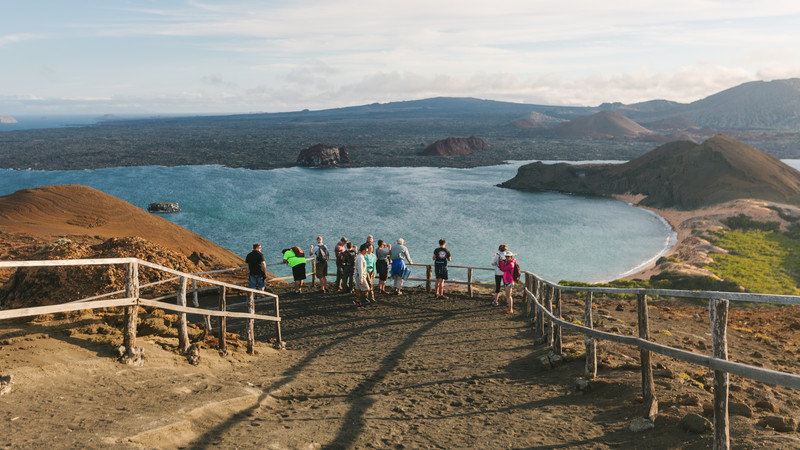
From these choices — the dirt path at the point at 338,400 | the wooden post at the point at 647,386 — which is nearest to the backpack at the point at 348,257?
the dirt path at the point at 338,400

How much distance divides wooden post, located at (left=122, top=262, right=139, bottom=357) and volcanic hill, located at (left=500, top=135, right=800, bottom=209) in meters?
66.8

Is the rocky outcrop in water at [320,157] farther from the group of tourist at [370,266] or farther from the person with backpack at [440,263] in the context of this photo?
the person with backpack at [440,263]

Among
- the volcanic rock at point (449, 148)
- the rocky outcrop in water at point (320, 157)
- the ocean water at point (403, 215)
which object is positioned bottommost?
the ocean water at point (403, 215)

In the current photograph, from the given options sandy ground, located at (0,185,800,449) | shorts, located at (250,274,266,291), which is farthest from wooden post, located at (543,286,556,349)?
shorts, located at (250,274,266,291)

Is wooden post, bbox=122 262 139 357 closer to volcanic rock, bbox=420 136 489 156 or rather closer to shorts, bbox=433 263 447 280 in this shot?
shorts, bbox=433 263 447 280

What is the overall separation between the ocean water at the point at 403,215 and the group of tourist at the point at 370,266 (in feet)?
65.5

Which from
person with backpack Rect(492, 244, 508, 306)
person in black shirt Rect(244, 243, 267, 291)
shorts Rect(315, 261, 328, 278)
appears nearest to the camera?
person in black shirt Rect(244, 243, 267, 291)

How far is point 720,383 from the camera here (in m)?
5.00

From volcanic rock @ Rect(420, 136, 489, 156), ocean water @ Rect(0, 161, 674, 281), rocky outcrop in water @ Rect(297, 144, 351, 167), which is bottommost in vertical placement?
ocean water @ Rect(0, 161, 674, 281)

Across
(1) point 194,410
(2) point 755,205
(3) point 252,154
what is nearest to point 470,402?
(1) point 194,410

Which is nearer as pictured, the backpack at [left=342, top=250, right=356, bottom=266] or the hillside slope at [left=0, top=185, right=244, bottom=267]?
the backpack at [left=342, top=250, right=356, bottom=266]

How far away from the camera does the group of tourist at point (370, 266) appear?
1422cm

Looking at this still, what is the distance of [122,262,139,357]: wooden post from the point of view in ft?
21.0

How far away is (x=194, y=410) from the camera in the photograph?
5.61 meters
